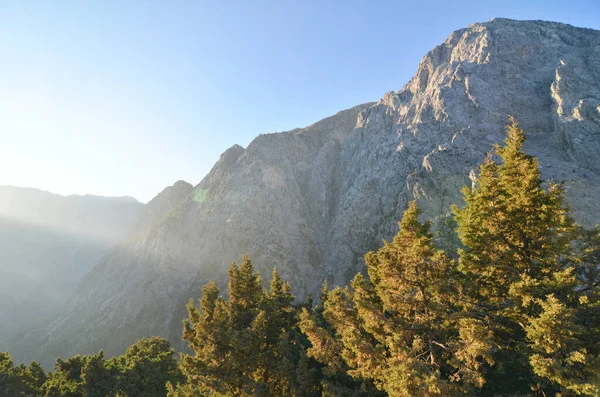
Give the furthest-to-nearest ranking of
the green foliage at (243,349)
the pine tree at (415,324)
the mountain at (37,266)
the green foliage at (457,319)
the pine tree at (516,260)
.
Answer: the mountain at (37,266) → the green foliage at (243,349) → the pine tree at (516,260) → the pine tree at (415,324) → the green foliage at (457,319)

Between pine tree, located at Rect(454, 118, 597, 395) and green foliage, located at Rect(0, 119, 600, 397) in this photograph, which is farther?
pine tree, located at Rect(454, 118, 597, 395)

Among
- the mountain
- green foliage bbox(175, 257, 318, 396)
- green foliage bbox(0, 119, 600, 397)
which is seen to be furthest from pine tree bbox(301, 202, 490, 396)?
the mountain

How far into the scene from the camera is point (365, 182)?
87.4 meters

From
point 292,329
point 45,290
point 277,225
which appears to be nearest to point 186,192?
point 277,225

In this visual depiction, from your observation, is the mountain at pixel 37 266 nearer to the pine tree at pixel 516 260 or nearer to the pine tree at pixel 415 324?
the pine tree at pixel 415 324

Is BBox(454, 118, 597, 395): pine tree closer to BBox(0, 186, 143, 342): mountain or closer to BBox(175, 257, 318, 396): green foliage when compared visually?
BBox(175, 257, 318, 396): green foliage

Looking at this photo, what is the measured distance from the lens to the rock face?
6975cm

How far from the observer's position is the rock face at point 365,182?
69.8m

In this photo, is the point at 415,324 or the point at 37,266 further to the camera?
the point at 37,266

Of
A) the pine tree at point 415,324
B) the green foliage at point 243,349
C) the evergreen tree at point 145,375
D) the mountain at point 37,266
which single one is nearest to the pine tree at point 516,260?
the pine tree at point 415,324

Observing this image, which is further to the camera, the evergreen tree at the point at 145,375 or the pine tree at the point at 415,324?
the evergreen tree at the point at 145,375

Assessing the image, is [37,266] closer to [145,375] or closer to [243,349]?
[145,375]

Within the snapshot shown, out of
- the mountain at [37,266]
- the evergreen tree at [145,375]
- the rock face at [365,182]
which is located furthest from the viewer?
the mountain at [37,266]

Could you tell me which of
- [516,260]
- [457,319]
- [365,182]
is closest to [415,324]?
[457,319]
